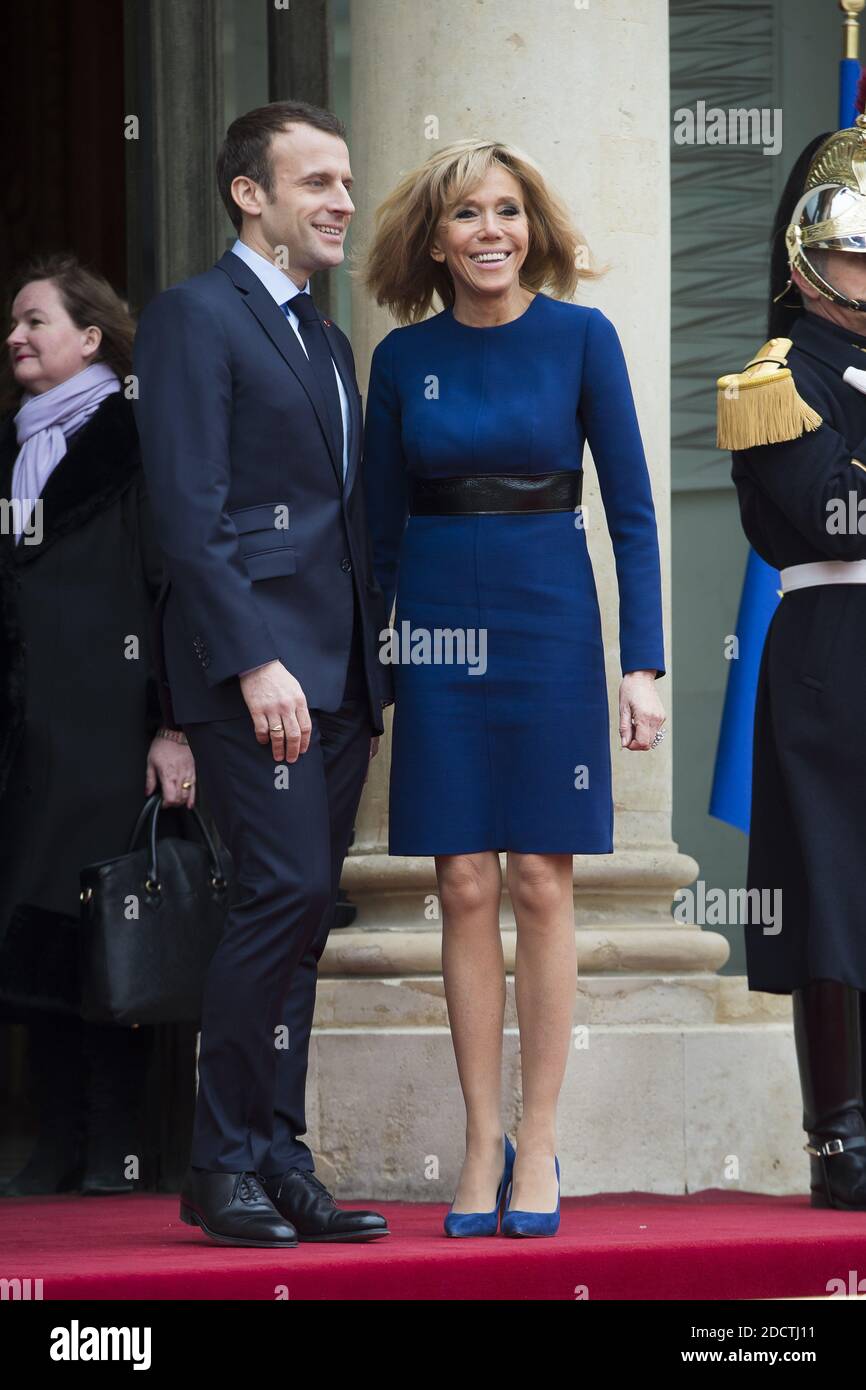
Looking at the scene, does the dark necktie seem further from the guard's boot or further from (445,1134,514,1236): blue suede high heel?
the guard's boot

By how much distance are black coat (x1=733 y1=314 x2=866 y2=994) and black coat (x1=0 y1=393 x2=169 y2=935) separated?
1.57 m

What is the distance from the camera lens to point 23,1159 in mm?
7551

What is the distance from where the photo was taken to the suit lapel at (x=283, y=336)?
490 centimetres

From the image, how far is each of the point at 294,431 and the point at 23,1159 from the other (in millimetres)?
3346

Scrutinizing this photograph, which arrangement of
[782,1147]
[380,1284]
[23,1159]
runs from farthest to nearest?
[23,1159], [782,1147], [380,1284]

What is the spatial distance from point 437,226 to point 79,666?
1728 millimetres

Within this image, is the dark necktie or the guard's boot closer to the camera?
the dark necktie

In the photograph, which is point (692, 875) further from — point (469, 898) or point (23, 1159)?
point (23, 1159)

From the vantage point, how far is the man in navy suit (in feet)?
15.4

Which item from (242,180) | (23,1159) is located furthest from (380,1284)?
(23,1159)

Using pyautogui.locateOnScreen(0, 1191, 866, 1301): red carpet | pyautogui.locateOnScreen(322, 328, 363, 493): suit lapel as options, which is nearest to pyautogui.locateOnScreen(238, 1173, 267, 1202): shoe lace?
pyautogui.locateOnScreen(0, 1191, 866, 1301): red carpet

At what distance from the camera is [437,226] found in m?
5.11

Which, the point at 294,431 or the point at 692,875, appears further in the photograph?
the point at 692,875

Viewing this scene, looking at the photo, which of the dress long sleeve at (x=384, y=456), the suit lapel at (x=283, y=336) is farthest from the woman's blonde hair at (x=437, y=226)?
the suit lapel at (x=283, y=336)
